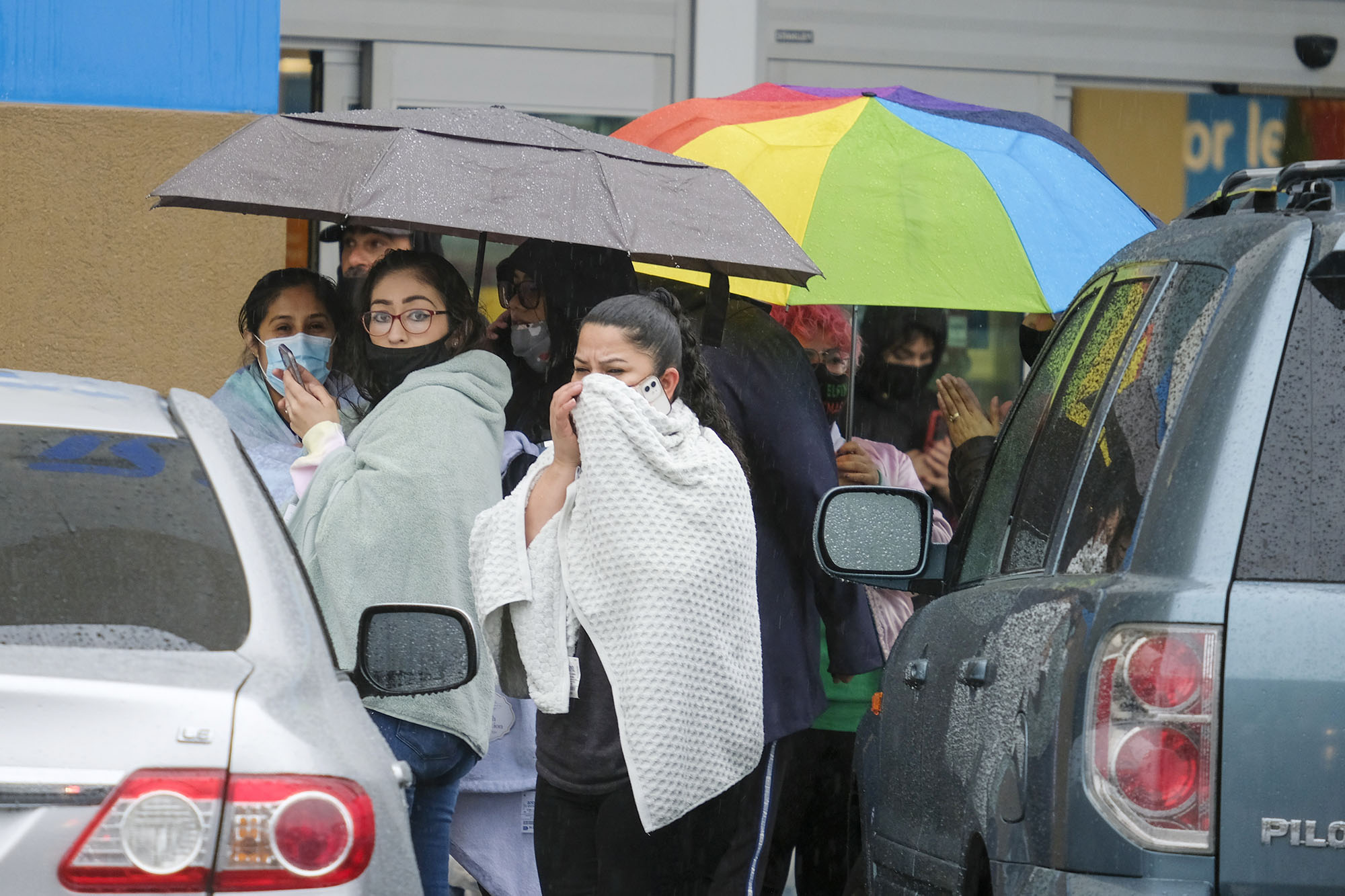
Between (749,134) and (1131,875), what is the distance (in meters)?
4.16

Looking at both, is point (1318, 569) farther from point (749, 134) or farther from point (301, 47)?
point (301, 47)

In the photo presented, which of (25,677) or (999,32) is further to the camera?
(999,32)

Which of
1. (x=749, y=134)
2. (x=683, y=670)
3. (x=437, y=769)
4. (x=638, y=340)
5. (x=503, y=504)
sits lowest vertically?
(x=437, y=769)

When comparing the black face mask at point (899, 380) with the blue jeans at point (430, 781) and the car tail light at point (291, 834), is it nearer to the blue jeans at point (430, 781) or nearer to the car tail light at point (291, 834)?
the blue jeans at point (430, 781)

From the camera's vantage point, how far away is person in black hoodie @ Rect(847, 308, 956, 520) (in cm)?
674

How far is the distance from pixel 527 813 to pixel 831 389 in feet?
5.94

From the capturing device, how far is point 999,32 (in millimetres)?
10750

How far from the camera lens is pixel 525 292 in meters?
5.16

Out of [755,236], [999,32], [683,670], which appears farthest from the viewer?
[999,32]

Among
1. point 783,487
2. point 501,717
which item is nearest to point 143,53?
point 501,717

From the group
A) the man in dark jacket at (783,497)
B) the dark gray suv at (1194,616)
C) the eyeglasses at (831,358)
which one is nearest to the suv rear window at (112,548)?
the dark gray suv at (1194,616)

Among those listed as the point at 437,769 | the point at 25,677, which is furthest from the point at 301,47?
the point at 25,677

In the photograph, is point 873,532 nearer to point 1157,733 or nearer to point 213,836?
point 1157,733

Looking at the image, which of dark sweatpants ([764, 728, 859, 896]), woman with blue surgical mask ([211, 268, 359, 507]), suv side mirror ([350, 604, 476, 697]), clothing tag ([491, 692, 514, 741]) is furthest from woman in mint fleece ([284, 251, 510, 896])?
dark sweatpants ([764, 728, 859, 896])
